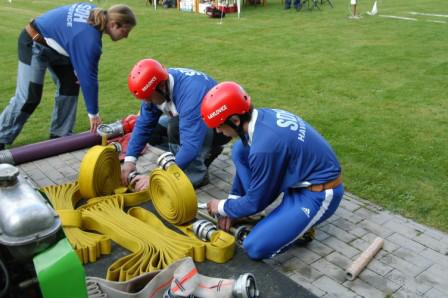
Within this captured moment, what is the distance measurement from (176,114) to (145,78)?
24.1 inches

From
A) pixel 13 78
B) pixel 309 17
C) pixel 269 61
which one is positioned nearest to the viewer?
pixel 13 78

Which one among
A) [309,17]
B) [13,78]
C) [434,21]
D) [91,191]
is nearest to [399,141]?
[91,191]

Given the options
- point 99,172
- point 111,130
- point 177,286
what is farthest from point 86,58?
point 177,286

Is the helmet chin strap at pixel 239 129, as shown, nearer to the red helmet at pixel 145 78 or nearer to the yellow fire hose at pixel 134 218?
the yellow fire hose at pixel 134 218

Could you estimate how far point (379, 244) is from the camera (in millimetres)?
4180

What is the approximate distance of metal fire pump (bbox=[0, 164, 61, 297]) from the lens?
236cm

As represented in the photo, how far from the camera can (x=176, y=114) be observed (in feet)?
16.4

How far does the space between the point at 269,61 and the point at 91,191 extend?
7174 mm

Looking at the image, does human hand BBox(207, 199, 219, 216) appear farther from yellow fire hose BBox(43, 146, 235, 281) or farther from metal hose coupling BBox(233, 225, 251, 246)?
metal hose coupling BBox(233, 225, 251, 246)

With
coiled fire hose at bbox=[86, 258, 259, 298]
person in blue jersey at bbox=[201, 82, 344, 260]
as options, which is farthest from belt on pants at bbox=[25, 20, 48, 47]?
coiled fire hose at bbox=[86, 258, 259, 298]

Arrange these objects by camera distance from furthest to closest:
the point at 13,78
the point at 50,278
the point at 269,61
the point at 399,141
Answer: the point at 269,61
the point at 13,78
the point at 399,141
the point at 50,278

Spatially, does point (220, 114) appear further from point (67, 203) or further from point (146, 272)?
point (67, 203)

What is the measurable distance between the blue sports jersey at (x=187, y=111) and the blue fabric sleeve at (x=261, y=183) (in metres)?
0.75

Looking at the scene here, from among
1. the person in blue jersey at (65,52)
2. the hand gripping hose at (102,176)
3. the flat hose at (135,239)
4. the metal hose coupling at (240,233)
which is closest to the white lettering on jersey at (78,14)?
the person in blue jersey at (65,52)
